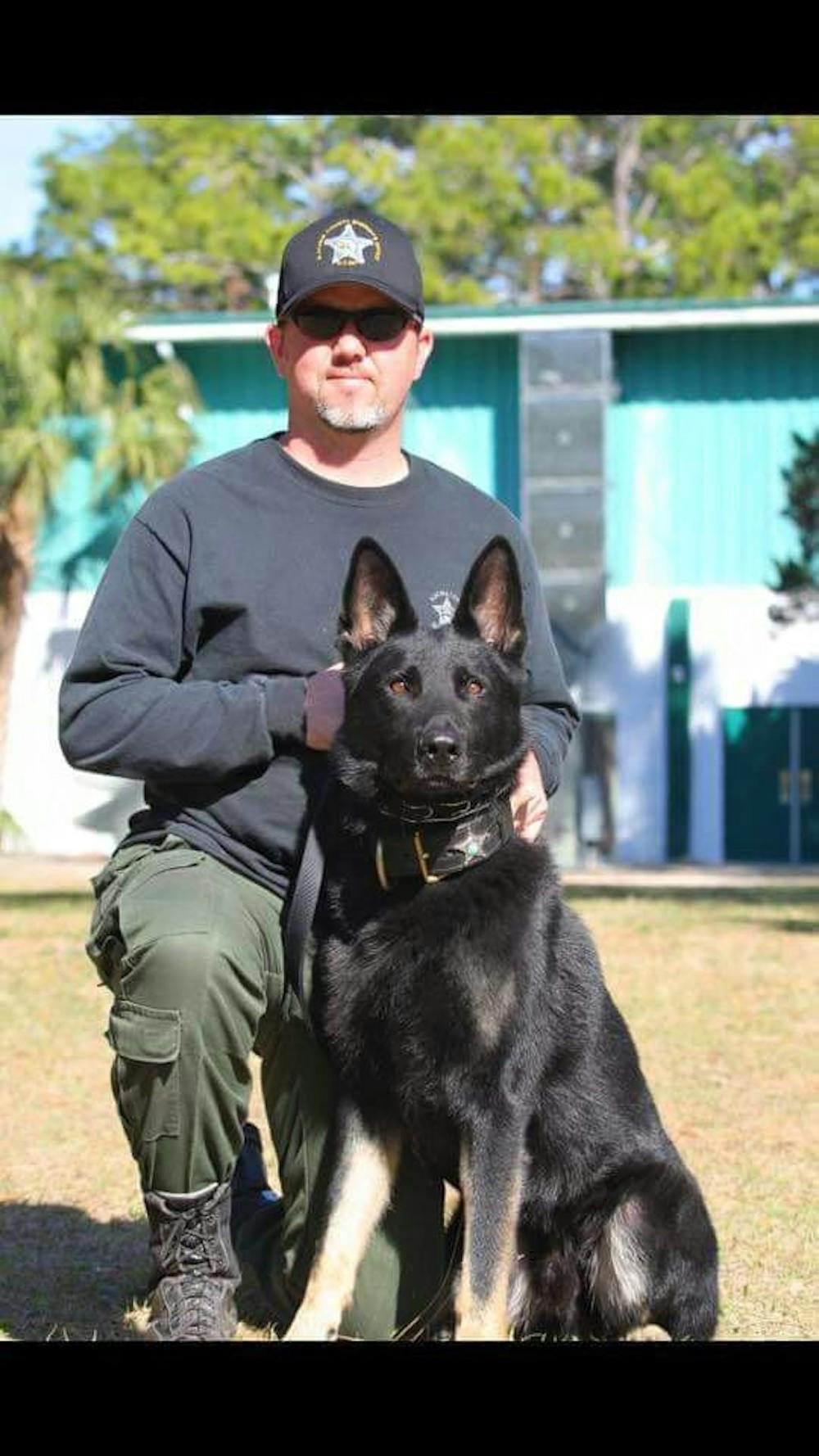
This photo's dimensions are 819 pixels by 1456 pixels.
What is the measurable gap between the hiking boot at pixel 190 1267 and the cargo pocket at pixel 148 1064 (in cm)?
19

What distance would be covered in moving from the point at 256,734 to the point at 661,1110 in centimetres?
371

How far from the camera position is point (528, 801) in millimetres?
4363

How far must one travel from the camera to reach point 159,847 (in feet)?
14.8

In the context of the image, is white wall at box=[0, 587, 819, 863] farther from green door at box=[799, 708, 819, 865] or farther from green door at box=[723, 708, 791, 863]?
green door at box=[799, 708, 819, 865]

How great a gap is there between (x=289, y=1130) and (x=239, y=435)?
81.3 feet

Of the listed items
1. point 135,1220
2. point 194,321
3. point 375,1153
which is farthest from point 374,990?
point 194,321

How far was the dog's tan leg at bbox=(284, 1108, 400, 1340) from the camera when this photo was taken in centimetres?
412

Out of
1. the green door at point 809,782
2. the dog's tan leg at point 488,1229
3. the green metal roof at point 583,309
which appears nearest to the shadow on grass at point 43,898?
the green metal roof at point 583,309

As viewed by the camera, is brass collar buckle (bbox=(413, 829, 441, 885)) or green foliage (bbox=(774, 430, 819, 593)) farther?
green foliage (bbox=(774, 430, 819, 593))

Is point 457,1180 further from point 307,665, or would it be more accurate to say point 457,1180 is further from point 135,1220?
point 135,1220

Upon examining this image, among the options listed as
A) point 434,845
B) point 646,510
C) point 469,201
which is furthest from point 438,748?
point 469,201

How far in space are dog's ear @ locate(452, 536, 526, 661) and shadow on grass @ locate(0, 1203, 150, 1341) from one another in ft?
6.14

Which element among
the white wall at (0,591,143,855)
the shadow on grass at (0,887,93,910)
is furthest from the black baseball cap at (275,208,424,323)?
the white wall at (0,591,143,855)

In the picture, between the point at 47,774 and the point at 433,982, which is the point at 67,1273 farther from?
the point at 47,774
